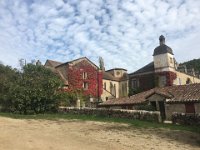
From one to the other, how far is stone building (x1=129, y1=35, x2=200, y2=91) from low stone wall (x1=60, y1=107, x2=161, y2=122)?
21177 millimetres

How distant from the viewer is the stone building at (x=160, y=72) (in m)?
51.6

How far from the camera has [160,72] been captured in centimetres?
5216

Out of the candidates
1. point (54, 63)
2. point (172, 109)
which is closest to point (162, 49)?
point (54, 63)

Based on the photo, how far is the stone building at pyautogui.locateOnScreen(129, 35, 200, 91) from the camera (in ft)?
169

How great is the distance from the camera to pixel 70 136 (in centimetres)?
1798

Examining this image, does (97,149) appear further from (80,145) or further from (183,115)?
(183,115)

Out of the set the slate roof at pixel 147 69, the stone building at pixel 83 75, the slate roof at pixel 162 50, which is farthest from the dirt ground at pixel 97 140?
the slate roof at pixel 147 69

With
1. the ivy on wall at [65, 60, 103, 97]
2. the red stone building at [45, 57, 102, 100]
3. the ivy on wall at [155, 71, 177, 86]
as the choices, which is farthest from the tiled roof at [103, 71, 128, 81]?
the ivy on wall at [155, 71, 177, 86]

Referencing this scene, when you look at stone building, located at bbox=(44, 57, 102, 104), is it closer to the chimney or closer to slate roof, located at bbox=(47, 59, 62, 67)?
slate roof, located at bbox=(47, 59, 62, 67)

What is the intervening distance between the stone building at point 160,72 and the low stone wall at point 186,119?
75.8 feet

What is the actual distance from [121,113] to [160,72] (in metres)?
22.5

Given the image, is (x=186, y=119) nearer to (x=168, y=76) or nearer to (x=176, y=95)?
(x=176, y=95)

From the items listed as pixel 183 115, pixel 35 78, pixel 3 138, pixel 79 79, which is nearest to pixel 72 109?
pixel 35 78

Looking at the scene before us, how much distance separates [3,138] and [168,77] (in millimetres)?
39554
